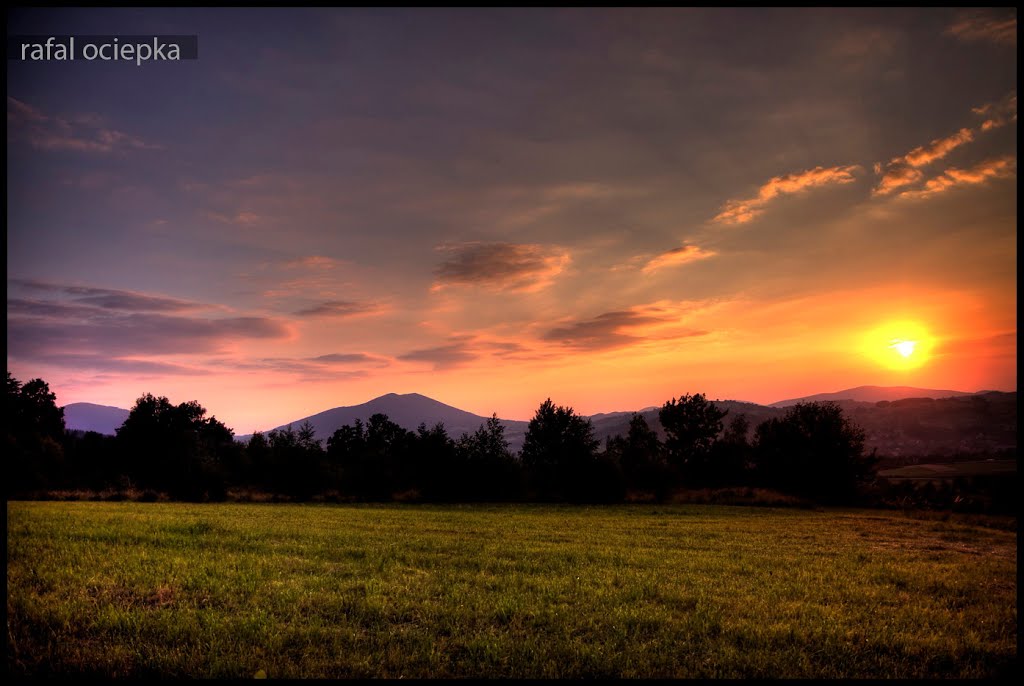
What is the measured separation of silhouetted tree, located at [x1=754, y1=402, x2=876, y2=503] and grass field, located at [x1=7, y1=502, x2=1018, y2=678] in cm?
3743

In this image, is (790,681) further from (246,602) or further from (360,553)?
(360,553)

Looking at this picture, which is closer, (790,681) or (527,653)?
(790,681)

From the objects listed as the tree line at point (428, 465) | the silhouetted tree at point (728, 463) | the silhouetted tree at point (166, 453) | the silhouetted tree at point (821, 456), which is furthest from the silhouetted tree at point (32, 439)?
the silhouetted tree at point (728, 463)

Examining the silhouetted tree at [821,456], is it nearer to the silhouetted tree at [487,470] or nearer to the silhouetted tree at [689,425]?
the silhouetted tree at [487,470]

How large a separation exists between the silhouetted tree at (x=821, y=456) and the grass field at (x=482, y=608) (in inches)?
1473

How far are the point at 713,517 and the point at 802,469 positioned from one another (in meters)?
26.7

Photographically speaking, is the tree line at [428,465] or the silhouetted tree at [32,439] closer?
the silhouetted tree at [32,439]

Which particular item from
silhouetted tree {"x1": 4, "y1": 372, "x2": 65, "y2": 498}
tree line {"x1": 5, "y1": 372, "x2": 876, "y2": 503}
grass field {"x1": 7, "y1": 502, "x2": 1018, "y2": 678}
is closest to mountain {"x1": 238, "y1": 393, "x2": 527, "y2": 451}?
tree line {"x1": 5, "y1": 372, "x2": 876, "y2": 503}

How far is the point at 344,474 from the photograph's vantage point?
54719 millimetres

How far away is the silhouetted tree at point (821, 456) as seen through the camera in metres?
52.6

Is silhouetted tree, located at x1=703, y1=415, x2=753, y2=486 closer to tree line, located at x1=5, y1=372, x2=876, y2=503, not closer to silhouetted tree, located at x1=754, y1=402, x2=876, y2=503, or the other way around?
tree line, located at x1=5, y1=372, x2=876, y2=503

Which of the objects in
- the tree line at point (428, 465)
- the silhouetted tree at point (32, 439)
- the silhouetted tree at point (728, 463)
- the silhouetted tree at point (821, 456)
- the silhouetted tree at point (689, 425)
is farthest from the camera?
the silhouetted tree at point (689, 425)

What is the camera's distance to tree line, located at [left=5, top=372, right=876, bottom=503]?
2016 inches

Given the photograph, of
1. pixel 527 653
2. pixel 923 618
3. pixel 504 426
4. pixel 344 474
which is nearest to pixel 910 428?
pixel 504 426
